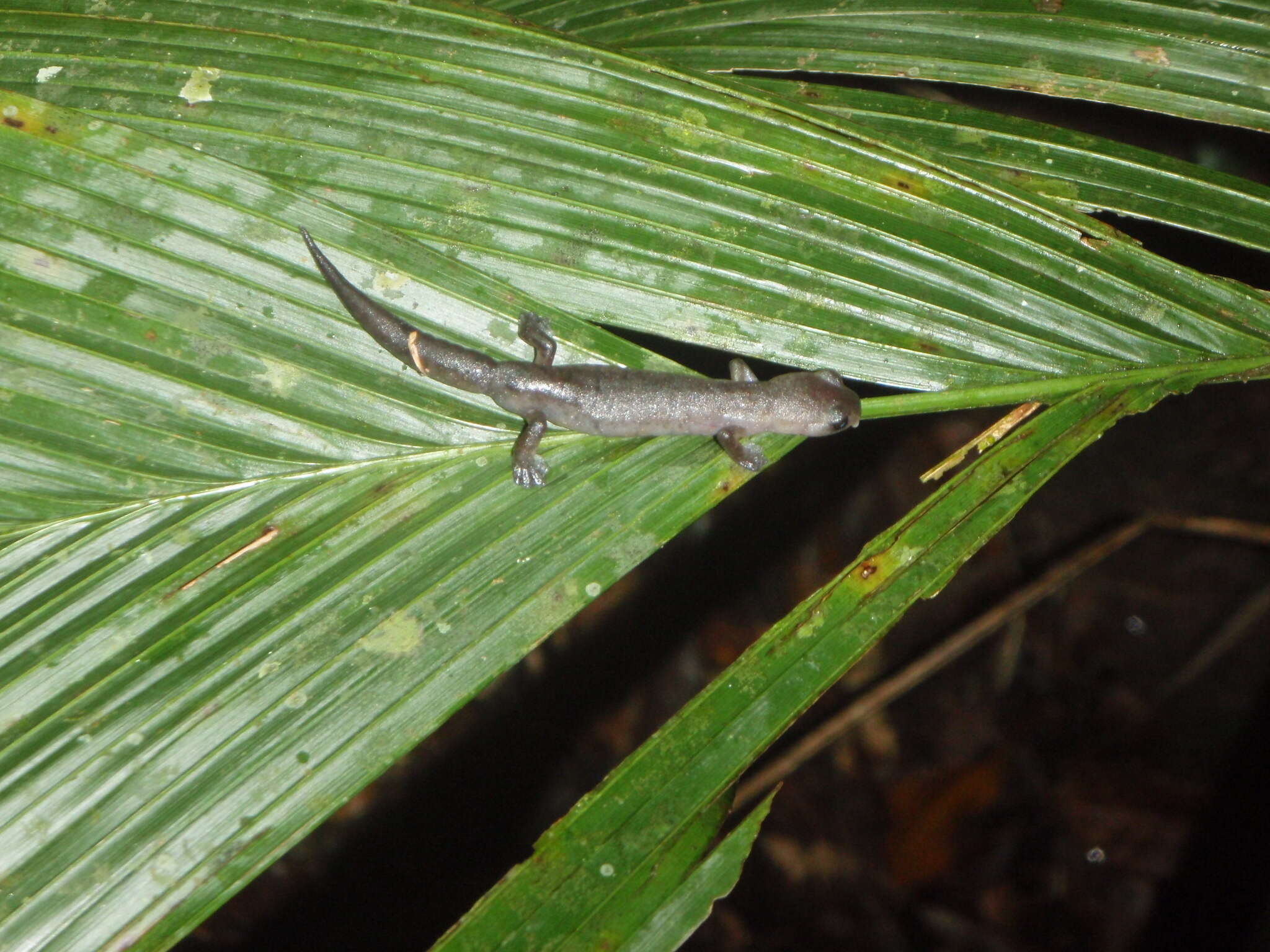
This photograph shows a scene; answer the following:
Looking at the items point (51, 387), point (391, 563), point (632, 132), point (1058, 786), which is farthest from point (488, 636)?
point (1058, 786)

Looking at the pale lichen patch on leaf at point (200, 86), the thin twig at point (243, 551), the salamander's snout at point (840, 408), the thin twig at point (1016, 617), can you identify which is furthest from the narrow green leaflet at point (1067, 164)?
the thin twig at point (1016, 617)

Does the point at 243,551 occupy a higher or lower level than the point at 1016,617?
higher

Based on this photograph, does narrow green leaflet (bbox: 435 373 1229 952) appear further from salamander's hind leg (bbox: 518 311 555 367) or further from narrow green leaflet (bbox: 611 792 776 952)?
salamander's hind leg (bbox: 518 311 555 367)

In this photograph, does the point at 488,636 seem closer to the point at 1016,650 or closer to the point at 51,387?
the point at 51,387

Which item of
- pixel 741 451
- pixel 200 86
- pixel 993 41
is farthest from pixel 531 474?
pixel 993 41

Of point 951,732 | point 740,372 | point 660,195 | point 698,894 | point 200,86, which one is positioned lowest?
point 951,732

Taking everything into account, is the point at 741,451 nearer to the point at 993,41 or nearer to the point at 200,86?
the point at 993,41
